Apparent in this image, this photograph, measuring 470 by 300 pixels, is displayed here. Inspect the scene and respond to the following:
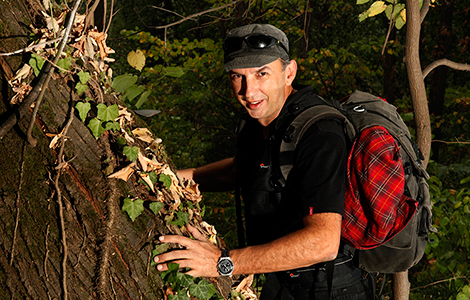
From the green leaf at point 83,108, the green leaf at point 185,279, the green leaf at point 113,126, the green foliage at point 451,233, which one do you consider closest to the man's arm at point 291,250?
the green leaf at point 185,279

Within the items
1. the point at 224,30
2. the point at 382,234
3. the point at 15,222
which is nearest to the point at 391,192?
the point at 382,234

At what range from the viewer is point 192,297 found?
173cm

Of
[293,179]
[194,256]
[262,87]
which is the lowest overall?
[194,256]

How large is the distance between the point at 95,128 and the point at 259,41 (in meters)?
1.06

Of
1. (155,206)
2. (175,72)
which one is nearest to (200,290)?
(155,206)

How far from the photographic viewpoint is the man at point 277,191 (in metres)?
1.89

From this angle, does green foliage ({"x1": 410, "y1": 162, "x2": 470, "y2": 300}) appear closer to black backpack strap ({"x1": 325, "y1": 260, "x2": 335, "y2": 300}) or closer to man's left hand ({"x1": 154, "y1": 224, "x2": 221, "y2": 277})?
black backpack strap ({"x1": 325, "y1": 260, "x2": 335, "y2": 300})

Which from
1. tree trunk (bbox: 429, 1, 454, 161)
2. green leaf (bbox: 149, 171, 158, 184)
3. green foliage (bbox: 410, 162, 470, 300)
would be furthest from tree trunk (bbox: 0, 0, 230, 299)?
tree trunk (bbox: 429, 1, 454, 161)

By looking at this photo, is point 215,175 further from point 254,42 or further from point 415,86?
point 415,86

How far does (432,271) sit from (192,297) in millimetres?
3636

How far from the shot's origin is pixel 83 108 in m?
1.64

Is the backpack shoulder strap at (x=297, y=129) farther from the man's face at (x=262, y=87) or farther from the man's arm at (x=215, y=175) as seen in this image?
the man's arm at (x=215, y=175)

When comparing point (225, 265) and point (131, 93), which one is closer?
point (225, 265)

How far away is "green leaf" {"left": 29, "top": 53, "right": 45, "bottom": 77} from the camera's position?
1.57 metres
